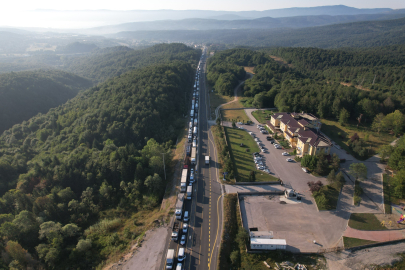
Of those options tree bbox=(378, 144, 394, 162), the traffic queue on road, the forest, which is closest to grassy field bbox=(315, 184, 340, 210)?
tree bbox=(378, 144, 394, 162)

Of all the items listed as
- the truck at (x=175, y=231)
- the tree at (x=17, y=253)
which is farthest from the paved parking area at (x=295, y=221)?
the tree at (x=17, y=253)

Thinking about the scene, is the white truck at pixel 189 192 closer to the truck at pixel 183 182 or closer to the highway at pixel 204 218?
the highway at pixel 204 218

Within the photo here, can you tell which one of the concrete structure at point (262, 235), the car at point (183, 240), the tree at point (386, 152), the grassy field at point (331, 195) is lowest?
the car at point (183, 240)

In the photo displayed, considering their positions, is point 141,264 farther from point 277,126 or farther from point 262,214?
point 277,126

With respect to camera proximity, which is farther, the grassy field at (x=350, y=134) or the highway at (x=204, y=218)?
the grassy field at (x=350, y=134)

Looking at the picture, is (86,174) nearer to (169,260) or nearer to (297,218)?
(169,260)

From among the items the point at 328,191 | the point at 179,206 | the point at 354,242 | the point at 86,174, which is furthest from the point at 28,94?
the point at 354,242

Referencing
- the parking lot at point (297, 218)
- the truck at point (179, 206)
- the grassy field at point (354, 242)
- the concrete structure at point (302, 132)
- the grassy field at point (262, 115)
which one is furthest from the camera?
the grassy field at point (262, 115)
